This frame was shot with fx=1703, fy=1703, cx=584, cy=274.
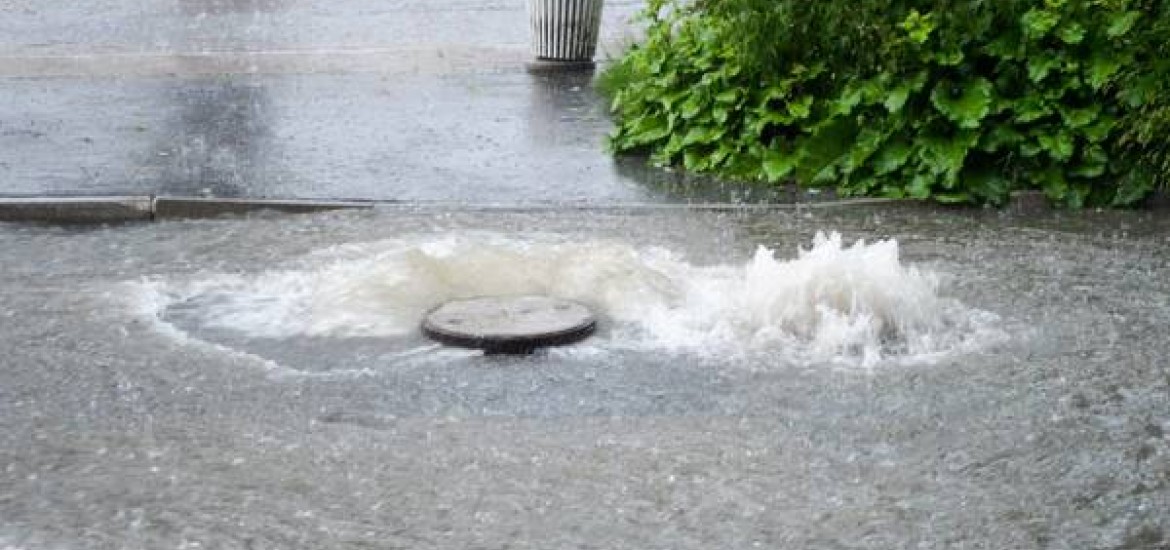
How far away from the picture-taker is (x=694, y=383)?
6926 millimetres

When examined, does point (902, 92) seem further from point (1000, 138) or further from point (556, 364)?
point (556, 364)

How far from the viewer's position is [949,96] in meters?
10.5

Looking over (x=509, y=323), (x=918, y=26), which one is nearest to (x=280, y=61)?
(x=918, y=26)

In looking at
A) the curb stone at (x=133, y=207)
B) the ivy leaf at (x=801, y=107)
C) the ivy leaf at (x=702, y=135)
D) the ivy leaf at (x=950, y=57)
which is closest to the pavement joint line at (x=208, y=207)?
the curb stone at (x=133, y=207)

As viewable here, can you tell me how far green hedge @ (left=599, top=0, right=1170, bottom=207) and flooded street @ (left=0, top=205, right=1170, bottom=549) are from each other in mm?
722

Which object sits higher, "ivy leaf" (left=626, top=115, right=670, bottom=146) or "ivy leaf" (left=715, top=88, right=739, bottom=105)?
"ivy leaf" (left=715, top=88, right=739, bottom=105)

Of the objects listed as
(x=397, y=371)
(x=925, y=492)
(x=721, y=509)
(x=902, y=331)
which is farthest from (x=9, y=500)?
(x=902, y=331)

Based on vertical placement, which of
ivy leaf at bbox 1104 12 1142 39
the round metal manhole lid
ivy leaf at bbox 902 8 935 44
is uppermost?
ivy leaf at bbox 1104 12 1142 39

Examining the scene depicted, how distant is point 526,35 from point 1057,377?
1153 centimetres

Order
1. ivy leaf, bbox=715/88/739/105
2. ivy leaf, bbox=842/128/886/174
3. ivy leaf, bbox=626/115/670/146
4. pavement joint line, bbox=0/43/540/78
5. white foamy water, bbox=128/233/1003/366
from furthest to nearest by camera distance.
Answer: pavement joint line, bbox=0/43/540/78 < ivy leaf, bbox=626/115/670/146 < ivy leaf, bbox=715/88/739/105 < ivy leaf, bbox=842/128/886/174 < white foamy water, bbox=128/233/1003/366

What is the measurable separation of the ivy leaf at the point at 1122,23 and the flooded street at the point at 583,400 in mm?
1182

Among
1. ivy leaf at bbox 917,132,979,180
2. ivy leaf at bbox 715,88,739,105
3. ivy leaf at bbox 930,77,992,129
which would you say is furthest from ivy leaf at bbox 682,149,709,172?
ivy leaf at bbox 930,77,992,129

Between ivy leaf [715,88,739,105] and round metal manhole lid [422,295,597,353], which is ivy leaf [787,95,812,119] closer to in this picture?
ivy leaf [715,88,739,105]

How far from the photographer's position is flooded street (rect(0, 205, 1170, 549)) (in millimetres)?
5512
